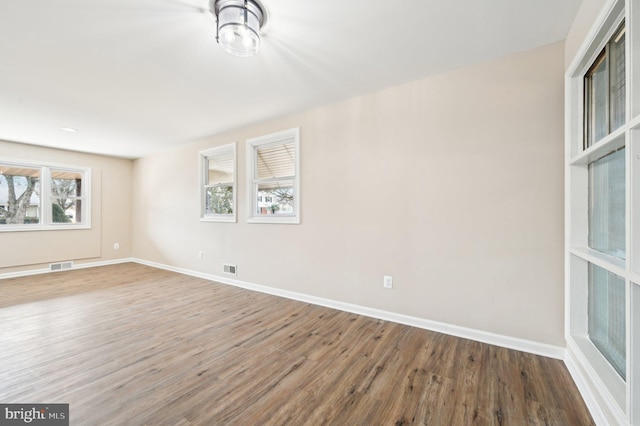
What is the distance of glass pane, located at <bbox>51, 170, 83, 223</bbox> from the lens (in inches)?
198

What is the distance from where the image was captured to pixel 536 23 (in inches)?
69.9

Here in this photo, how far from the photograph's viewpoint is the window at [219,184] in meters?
4.20

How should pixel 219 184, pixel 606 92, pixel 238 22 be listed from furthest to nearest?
pixel 219 184, pixel 238 22, pixel 606 92

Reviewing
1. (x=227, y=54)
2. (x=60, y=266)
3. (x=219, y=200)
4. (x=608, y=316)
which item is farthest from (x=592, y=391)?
(x=60, y=266)

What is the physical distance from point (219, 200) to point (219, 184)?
11.3 inches

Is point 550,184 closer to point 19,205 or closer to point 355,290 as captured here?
point 355,290

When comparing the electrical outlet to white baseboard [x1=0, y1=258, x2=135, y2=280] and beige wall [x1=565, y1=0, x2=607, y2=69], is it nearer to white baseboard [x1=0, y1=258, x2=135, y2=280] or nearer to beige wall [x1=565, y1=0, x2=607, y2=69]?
beige wall [x1=565, y1=0, x2=607, y2=69]

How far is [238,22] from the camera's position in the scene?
1.61 m

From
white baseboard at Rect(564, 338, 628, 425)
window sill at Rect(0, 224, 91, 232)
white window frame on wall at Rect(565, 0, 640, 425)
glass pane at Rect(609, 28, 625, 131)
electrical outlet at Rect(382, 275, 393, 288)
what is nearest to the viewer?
white window frame on wall at Rect(565, 0, 640, 425)

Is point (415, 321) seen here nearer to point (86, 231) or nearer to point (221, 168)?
point (221, 168)

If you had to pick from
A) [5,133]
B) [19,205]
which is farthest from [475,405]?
[19,205]

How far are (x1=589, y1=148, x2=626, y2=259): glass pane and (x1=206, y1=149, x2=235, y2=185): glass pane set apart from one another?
4118 millimetres

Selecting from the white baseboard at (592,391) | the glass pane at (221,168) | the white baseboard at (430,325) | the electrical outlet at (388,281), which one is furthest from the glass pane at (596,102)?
the glass pane at (221,168)

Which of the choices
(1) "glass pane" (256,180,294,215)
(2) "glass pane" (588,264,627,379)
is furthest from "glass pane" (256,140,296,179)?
(2) "glass pane" (588,264,627,379)
